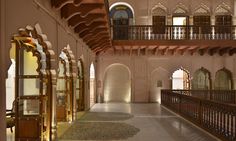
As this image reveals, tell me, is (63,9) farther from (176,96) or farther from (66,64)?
(176,96)

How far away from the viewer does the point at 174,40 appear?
1923cm

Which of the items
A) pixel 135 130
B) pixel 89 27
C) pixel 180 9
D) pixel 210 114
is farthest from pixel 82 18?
pixel 180 9

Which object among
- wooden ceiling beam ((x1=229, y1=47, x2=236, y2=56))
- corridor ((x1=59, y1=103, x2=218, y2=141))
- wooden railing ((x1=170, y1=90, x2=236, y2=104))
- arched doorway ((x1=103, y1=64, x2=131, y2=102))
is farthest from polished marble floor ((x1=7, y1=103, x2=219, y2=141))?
wooden ceiling beam ((x1=229, y1=47, x2=236, y2=56))

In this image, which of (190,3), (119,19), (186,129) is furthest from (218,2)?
(186,129)

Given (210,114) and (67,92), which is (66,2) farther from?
(210,114)

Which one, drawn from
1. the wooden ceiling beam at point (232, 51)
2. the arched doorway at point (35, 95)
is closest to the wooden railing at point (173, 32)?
the wooden ceiling beam at point (232, 51)

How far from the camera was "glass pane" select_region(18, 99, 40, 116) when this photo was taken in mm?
7691

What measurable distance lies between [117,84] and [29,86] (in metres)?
13.4

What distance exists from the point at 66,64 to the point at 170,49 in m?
11.0

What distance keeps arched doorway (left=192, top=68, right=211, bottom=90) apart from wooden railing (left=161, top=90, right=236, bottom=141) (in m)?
7.77

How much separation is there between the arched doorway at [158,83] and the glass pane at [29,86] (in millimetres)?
13778

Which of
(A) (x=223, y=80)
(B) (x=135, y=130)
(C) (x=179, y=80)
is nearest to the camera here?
Answer: (B) (x=135, y=130)

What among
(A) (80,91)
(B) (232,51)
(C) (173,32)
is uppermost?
(C) (173,32)

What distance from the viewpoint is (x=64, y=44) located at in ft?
32.1
